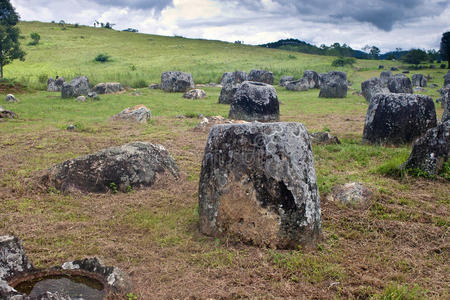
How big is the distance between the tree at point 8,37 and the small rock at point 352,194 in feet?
101

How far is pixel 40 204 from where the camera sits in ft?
21.7

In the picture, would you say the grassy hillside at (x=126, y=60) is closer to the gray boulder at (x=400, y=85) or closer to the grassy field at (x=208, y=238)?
the gray boulder at (x=400, y=85)

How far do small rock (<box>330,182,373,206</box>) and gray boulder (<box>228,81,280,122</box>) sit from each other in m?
9.25

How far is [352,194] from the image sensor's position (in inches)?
255

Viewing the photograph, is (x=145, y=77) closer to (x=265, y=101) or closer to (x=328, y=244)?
(x=265, y=101)

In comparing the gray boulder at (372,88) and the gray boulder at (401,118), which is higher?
the gray boulder at (372,88)

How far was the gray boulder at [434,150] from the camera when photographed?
744cm

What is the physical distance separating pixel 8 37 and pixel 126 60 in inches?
680

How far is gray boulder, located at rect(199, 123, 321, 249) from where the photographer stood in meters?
4.98

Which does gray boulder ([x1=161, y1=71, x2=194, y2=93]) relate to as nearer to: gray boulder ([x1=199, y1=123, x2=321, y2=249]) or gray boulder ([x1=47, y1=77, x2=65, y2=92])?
gray boulder ([x1=47, y1=77, x2=65, y2=92])

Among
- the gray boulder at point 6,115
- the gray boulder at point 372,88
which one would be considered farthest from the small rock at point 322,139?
the gray boulder at point 372,88

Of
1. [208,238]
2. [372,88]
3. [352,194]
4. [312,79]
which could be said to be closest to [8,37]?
[312,79]

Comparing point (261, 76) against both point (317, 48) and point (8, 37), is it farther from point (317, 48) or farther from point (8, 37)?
point (317, 48)

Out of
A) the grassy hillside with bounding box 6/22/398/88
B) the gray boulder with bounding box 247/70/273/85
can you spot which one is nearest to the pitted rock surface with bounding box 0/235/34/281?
the grassy hillside with bounding box 6/22/398/88
